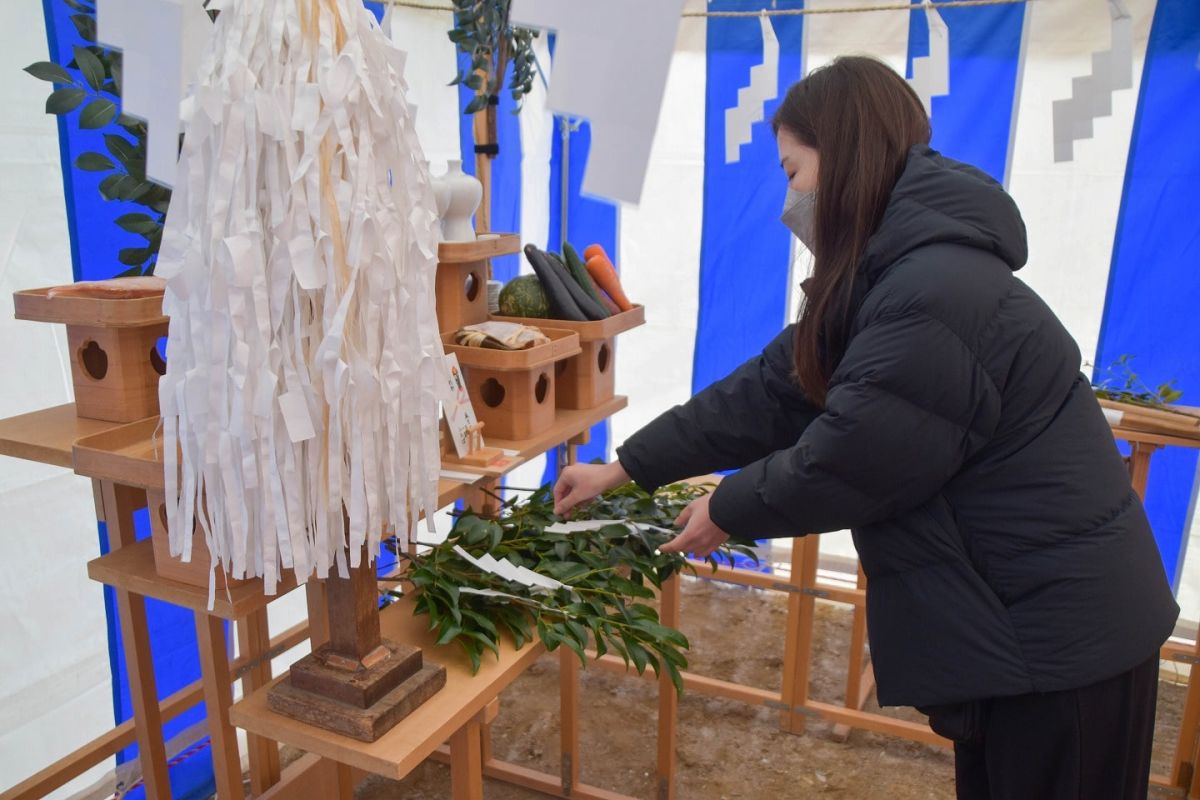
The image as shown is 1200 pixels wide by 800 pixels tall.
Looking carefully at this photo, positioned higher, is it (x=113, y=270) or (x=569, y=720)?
(x=113, y=270)

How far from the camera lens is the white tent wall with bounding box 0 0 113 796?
204 centimetres

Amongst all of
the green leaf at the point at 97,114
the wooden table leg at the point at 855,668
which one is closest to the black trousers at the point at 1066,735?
the wooden table leg at the point at 855,668

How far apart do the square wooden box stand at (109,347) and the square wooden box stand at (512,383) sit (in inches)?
24.1

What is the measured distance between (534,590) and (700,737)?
5.38ft

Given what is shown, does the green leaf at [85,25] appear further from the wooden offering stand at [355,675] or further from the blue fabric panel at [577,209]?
the blue fabric panel at [577,209]

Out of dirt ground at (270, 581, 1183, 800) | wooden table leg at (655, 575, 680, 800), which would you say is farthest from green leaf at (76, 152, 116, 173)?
dirt ground at (270, 581, 1183, 800)

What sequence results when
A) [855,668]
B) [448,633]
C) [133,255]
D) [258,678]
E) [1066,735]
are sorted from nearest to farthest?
[1066,735], [448,633], [133,255], [258,678], [855,668]

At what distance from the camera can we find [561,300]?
2.36m

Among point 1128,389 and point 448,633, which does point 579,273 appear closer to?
point 448,633

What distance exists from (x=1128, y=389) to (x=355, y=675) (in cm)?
239

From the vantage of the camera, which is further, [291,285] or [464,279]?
[464,279]

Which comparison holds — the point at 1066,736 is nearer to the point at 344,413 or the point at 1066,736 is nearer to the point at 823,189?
the point at 823,189

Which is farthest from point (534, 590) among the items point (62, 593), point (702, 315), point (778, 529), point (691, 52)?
point (691, 52)

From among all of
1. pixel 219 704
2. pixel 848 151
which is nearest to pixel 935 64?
pixel 848 151
